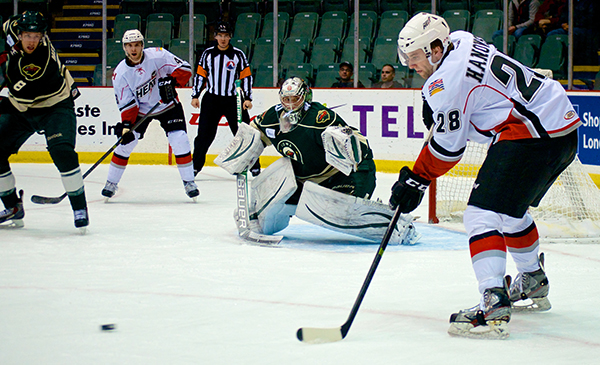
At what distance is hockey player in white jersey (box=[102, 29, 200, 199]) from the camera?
16.6ft

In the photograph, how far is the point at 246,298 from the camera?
8.40 feet

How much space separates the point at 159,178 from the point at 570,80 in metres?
3.80

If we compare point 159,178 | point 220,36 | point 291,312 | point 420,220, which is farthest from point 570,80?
point 291,312

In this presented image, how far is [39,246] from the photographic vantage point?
355cm

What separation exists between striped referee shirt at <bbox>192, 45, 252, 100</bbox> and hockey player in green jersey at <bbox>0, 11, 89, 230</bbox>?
2.47 m

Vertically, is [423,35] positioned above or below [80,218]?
above

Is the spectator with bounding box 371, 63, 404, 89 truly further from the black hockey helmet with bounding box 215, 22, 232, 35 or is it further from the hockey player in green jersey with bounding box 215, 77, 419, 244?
the hockey player in green jersey with bounding box 215, 77, 419, 244

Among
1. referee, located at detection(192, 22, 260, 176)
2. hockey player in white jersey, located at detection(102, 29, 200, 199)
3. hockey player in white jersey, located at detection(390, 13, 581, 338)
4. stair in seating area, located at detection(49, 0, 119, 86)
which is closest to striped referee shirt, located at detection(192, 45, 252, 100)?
referee, located at detection(192, 22, 260, 176)

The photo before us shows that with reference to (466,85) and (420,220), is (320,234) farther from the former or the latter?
(466,85)

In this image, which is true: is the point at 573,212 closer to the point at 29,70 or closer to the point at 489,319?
the point at 489,319

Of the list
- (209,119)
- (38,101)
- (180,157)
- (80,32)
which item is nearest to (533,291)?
(38,101)

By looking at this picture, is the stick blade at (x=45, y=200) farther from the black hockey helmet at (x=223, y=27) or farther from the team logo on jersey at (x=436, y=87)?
the team logo on jersey at (x=436, y=87)

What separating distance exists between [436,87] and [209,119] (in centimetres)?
432

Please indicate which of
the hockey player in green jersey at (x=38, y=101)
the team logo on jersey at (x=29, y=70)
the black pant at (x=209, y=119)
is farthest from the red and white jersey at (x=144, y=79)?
the team logo on jersey at (x=29, y=70)
